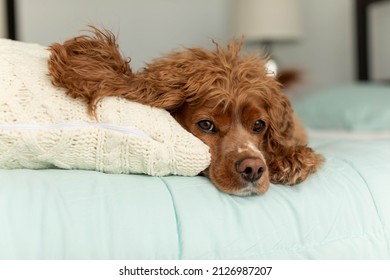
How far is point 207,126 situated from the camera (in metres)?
1.47

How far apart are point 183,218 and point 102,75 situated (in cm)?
45

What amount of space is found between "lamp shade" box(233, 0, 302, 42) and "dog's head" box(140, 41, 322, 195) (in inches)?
99.5

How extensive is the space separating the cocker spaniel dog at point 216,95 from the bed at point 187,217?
0.27 feet

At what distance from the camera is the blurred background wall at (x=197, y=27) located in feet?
12.6

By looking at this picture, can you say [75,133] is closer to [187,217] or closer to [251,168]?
[187,217]

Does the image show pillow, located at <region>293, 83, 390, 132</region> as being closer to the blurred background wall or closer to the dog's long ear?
the blurred background wall

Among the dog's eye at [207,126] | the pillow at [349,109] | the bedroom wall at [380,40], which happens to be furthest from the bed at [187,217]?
the bedroom wall at [380,40]

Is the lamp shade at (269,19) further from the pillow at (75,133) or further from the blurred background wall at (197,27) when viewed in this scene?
the pillow at (75,133)

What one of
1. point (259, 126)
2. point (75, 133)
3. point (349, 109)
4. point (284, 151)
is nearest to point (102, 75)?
point (75, 133)

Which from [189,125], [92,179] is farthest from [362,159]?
[92,179]

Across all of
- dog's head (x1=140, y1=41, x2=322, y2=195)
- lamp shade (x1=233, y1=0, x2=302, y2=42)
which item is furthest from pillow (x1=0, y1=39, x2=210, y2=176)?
lamp shade (x1=233, y1=0, x2=302, y2=42)

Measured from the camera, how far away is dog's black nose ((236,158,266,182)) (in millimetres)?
1288
